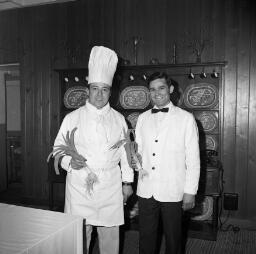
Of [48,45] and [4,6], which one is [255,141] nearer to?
[48,45]

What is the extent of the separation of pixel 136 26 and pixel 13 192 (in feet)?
11.0

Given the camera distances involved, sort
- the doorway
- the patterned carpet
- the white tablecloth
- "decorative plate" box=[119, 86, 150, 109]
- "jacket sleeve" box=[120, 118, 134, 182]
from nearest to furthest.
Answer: the white tablecloth
"jacket sleeve" box=[120, 118, 134, 182]
the patterned carpet
"decorative plate" box=[119, 86, 150, 109]
the doorway

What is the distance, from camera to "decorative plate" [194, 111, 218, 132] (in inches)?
137

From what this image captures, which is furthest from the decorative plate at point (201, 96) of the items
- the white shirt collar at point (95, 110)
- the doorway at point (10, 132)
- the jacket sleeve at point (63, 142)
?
the doorway at point (10, 132)

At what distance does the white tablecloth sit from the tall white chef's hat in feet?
3.72

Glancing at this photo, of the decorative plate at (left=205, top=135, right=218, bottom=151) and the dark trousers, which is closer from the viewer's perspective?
the dark trousers

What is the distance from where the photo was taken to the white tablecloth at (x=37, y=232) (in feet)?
3.39

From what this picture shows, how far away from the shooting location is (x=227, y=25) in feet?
11.1

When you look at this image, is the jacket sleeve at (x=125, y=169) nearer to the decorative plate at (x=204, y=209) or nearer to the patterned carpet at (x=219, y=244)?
the patterned carpet at (x=219, y=244)

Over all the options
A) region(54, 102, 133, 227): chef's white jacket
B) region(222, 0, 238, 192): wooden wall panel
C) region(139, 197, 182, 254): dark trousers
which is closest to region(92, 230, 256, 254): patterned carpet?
region(222, 0, 238, 192): wooden wall panel

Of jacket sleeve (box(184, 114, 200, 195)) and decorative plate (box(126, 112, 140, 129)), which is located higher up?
decorative plate (box(126, 112, 140, 129))

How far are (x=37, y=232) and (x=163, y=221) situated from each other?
122cm

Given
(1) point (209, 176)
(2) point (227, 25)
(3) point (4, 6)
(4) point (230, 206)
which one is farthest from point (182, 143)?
(3) point (4, 6)

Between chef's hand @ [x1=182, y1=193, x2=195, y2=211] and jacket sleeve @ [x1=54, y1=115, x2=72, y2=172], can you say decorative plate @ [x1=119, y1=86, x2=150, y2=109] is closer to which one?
jacket sleeve @ [x1=54, y1=115, x2=72, y2=172]
